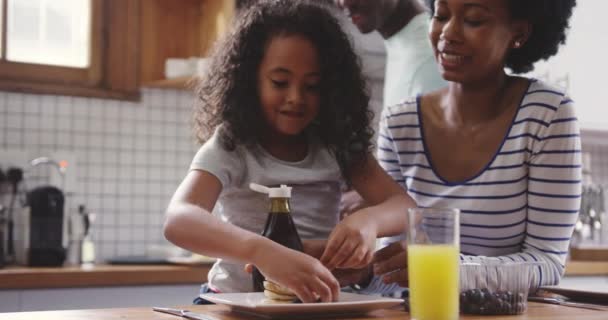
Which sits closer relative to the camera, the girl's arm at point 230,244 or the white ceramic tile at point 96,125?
the girl's arm at point 230,244

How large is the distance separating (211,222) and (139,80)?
2.09 metres

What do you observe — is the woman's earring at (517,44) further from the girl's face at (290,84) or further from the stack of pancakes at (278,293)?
the stack of pancakes at (278,293)

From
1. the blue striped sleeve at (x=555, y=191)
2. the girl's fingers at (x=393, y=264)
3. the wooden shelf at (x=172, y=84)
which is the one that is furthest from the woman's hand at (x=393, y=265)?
the wooden shelf at (x=172, y=84)

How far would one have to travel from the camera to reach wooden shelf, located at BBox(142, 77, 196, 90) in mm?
3090

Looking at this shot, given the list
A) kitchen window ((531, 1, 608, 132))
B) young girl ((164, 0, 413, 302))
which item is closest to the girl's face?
young girl ((164, 0, 413, 302))

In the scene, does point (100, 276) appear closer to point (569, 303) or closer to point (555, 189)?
point (555, 189)

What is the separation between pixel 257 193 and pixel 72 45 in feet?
6.39

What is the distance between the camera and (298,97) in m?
1.46

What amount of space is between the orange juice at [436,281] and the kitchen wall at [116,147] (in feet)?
7.26

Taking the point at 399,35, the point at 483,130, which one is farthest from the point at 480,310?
the point at 399,35

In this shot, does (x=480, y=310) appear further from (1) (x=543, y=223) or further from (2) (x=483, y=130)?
(2) (x=483, y=130)

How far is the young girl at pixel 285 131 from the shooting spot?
1446mm

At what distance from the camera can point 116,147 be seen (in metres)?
3.15

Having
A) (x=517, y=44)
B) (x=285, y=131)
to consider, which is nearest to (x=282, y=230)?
(x=285, y=131)
